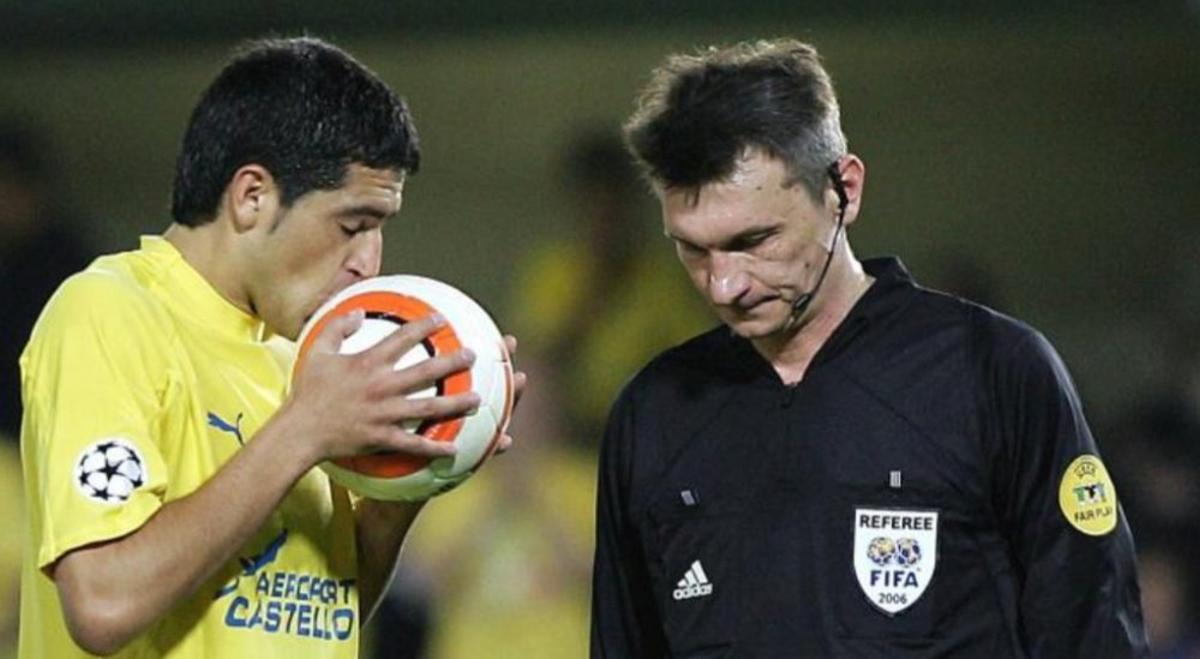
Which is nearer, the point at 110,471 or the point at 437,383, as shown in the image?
the point at 110,471

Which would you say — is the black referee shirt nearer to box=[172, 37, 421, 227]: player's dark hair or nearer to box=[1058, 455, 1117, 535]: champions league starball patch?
box=[1058, 455, 1117, 535]: champions league starball patch

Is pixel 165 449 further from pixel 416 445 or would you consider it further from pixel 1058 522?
pixel 1058 522

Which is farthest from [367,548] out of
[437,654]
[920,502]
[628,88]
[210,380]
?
[628,88]

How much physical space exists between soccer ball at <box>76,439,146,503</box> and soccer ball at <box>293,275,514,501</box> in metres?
0.28

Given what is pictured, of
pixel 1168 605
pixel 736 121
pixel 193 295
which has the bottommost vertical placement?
pixel 1168 605

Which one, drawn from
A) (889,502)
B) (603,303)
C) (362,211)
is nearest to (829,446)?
(889,502)

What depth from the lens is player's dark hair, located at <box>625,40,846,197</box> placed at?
3.73 meters

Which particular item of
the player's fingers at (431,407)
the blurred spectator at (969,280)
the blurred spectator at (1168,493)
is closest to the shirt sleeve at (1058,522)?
the player's fingers at (431,407)

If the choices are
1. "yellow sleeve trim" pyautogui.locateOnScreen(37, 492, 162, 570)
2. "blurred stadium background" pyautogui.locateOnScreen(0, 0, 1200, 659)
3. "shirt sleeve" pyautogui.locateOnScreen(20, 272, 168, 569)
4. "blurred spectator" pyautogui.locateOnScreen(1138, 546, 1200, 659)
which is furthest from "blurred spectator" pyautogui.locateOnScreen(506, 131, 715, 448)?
"yellow sleeve trim" pyautogui.locateOnScreen(37, 492, 162, 570)

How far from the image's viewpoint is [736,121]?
374 cm

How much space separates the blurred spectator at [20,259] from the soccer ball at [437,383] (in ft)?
14.1

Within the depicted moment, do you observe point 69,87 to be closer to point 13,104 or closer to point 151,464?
point 13,104

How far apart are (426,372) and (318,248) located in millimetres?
360

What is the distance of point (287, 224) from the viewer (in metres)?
3.55
